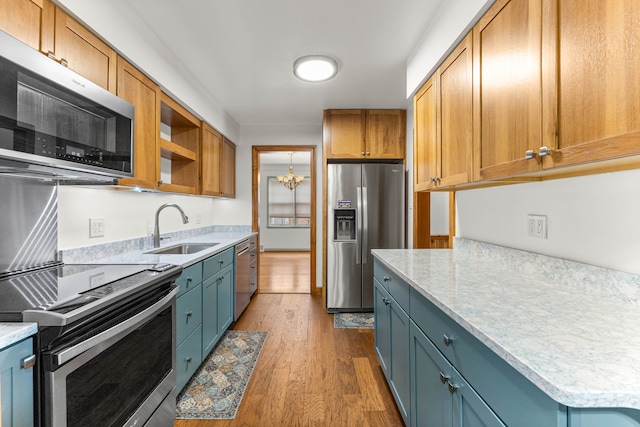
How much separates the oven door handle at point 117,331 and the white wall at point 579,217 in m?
1.80

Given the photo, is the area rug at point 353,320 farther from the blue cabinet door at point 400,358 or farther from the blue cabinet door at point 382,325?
the blue cabinet door at point 400,358

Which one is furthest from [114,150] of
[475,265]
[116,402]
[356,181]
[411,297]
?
[356,181]

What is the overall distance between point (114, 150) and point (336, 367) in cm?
200

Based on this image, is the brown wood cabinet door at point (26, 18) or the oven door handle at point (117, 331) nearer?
the oven door handle at point (117, 331)

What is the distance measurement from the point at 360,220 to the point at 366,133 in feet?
3.31

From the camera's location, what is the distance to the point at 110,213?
7.13 ft

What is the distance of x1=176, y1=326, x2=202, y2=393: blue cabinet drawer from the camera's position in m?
1.82

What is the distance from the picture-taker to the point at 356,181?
350cm

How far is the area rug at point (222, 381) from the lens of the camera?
180 centimetres

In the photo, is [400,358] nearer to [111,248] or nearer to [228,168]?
[111,248]

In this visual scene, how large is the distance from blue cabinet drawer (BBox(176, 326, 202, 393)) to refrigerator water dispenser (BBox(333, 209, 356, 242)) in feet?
6.04

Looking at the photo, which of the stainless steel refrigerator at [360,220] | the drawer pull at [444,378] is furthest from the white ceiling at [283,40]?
the drawer pull at [444,378]

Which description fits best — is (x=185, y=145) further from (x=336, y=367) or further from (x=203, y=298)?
(x=336, y=367)

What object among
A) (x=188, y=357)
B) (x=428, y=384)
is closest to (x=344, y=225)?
(x=188, y=357)
